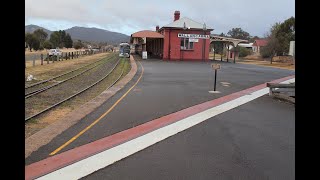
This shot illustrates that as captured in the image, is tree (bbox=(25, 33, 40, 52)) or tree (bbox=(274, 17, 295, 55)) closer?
tree (bbox=(274, 17, 295, 55))

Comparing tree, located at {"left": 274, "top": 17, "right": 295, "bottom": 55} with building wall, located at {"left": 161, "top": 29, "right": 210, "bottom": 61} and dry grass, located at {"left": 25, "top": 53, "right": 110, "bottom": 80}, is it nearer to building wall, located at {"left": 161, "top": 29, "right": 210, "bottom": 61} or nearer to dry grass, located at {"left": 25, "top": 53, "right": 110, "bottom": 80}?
building wall, located at {"left": 161, "top": 29, "right": 210, "bottom": 61}

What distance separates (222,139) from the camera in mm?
7449

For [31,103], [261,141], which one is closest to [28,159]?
[261,141]

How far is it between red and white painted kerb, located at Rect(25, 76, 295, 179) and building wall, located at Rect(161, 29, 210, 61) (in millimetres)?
33327

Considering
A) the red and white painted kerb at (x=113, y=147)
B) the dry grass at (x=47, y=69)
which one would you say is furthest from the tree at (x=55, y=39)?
the red and white painted kerb at (x=113, y=147)

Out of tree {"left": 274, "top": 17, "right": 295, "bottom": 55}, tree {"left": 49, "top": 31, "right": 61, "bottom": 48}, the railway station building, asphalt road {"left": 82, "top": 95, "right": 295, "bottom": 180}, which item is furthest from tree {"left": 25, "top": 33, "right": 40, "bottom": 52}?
asphalt road {"left": 82, "top": 95, "right": 295, "bottom": 180}

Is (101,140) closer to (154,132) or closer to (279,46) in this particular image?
(154,132)

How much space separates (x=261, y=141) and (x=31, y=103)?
333 inches

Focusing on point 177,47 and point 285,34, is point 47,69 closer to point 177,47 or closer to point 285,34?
point 177,47

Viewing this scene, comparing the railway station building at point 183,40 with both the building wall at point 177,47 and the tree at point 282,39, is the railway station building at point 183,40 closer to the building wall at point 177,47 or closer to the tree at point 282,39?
the building wall at point 177,47

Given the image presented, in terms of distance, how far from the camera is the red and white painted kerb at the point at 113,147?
545cm

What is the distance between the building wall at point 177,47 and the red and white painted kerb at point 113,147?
33327 millimetres

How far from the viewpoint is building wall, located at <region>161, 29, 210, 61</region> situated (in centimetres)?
4409

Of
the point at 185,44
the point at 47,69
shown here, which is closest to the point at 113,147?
the point at 47,69
